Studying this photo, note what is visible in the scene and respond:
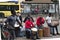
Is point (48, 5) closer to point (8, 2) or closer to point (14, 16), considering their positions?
point (8, 2)

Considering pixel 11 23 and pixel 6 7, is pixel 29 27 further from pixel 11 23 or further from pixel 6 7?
pixel 6 7

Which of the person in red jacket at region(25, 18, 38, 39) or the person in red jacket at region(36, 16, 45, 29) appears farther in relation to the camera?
the person in red jacket at region(36, 16, 45, 29)

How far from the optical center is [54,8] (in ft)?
118

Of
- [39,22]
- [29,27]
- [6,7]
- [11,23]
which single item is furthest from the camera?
[6,7]

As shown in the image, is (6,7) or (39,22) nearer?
(39,22)

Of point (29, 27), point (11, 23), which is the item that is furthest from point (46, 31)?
point (11, 23)

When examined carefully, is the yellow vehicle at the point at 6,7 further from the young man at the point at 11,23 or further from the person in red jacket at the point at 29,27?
the young man at the point at 11,23

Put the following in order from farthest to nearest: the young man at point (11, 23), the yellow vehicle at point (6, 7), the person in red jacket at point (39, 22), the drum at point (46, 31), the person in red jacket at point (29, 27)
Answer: the yellow vehicle at point (6, 7)
the drum at point (46, 31)
the person in red jacket at point (39, 22)
the person in red jacket at point (29, 27)
the young man at point (11, 23)

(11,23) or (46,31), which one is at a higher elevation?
(11,23)

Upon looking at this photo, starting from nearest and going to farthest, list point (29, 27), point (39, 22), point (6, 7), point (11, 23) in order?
1. point (11, 23)
2. point (29, 27)
3. point (39, 22)
4. point (6, 7)

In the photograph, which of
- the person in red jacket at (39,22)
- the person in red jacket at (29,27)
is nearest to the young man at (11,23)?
the person in red jacket at (29,27)

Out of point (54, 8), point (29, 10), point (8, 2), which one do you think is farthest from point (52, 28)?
point (29, 10)

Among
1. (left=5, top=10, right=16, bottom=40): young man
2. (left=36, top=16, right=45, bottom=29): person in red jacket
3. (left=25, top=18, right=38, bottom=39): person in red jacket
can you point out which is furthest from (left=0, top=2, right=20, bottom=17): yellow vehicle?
(left=5, top=10, right=16, bottom=40): young man

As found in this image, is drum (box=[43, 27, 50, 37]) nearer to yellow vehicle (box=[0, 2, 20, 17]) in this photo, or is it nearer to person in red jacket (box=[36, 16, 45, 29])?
person in red jacket (box=[36, 16, 45, 29])
